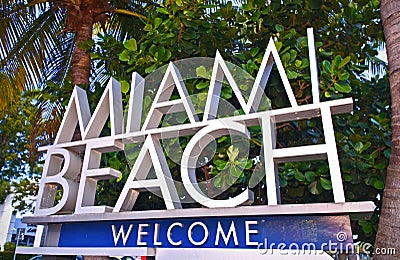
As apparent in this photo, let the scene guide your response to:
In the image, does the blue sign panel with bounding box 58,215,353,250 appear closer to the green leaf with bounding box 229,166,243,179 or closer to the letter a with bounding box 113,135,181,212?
the letter a with bounding box 113,135,181,212

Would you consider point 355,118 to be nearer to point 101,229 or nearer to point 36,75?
point 101,229

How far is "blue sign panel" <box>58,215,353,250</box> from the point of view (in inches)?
79.9

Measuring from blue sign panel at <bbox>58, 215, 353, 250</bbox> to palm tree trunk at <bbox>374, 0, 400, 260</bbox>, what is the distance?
0.33 m

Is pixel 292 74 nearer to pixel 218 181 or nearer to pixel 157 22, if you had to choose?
pixel 218 181

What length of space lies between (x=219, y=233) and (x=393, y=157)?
121cm

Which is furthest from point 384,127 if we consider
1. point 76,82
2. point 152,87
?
point 76,82

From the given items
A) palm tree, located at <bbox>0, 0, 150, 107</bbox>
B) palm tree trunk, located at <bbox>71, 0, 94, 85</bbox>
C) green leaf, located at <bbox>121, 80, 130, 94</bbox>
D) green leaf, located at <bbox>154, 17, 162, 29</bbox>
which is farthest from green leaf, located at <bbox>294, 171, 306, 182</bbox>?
palm tree, located at <bbox>0, 0, 150, 107</bbox>

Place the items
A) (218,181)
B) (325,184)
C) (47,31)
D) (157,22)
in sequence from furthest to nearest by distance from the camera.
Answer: (47,31)
(157,22)
(218,181)
(325,184)

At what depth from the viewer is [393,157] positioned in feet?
7.54

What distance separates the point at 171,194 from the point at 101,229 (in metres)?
→ 0.62

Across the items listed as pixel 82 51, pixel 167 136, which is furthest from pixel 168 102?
pixel 82 51

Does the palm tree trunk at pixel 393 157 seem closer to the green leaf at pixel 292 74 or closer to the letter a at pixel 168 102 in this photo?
the green leaf at pixel 292 74

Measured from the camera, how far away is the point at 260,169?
2.66 metres

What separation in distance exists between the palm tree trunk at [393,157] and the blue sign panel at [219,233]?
1.10 ft
